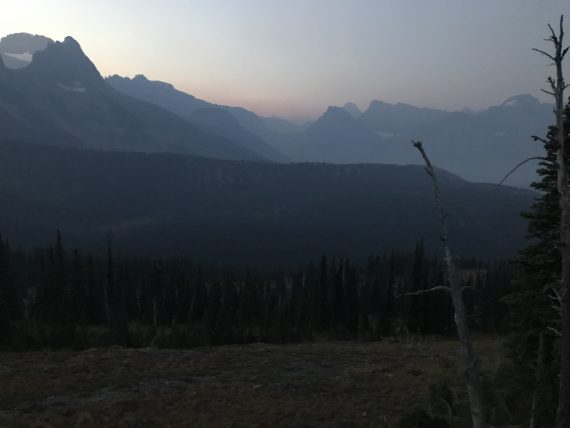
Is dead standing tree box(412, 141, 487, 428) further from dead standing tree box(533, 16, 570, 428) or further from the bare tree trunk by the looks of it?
the bare tree trunk

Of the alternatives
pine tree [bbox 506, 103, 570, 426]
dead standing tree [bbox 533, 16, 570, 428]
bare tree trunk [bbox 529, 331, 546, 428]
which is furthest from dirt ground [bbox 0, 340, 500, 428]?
dead standing tree [bbox 533, 16, 570, 428]

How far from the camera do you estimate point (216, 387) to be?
2544cm

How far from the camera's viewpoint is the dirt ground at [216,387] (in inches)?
816

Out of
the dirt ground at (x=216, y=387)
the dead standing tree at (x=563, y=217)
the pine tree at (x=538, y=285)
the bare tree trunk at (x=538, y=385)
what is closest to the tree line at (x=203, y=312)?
the dirt ground at (x=216, y=387)

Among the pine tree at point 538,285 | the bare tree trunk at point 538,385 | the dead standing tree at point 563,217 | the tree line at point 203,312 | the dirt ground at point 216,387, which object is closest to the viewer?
the dead standing tree at point 563,217

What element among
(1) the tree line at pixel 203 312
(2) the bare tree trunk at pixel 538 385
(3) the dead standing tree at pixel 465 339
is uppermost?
(3) the dead standing tree at pixel 465 339

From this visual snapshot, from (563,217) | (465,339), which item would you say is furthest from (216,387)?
(563,217)

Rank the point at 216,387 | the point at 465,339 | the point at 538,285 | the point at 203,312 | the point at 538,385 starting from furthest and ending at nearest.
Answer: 1. the point at 203,312
2. the point at 216,387
3. the point at 538,285
4. the point at 538,385
5. the point at 465,339

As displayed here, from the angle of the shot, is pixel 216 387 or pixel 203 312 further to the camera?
pixel 203 312

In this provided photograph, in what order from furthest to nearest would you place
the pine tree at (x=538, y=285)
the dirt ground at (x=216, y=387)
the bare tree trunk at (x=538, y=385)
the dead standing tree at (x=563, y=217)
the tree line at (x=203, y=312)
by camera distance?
1. the tree line at (x=203, y=312)
2. the dirt ground at (x=216, y=387)
3. the pine tree at (x=538, y=285)
4. the bare tree trunk at (x=538, y=385)
5. the dead standing tree at (x=563, y=217)

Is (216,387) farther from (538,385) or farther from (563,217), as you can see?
(563,217)

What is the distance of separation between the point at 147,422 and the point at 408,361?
18.7 metres

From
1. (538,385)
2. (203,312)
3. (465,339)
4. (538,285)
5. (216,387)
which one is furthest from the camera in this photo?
(203,312)

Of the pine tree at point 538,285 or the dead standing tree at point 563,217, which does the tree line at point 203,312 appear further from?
the dead standing tree at point 563,217
